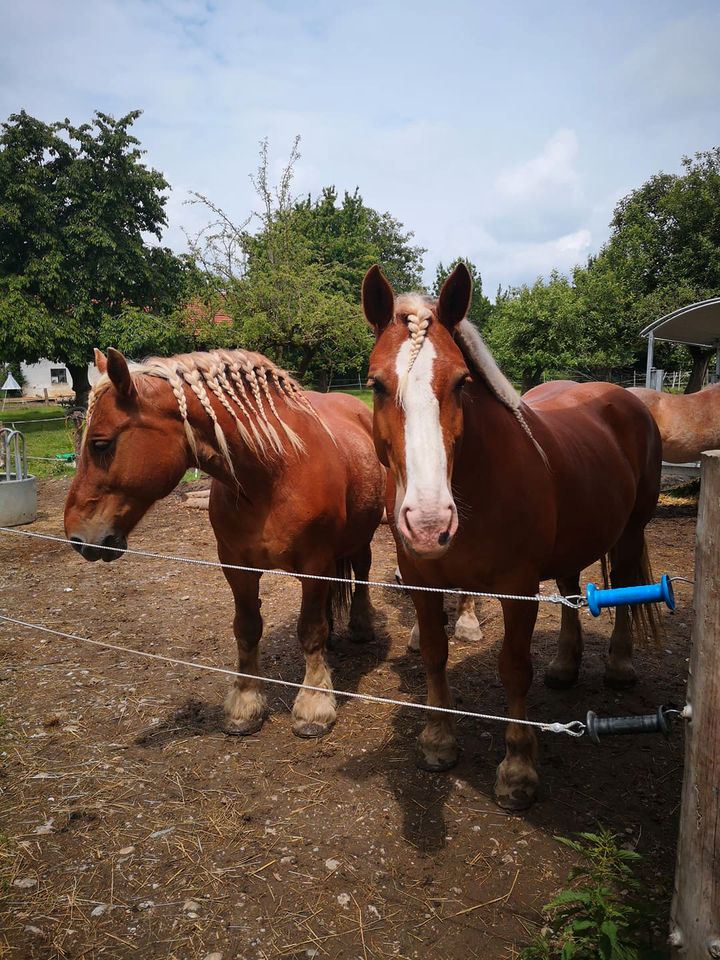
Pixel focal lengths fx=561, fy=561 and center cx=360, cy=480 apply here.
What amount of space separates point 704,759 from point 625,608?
2432mm

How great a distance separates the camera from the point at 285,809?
2762mm

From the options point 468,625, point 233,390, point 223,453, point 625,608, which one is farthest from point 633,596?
point 468,625

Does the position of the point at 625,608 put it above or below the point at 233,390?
below

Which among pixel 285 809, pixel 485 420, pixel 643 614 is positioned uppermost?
pixel 485 420

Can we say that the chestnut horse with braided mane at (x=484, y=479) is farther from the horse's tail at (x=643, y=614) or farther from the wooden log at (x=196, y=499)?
the wooden log at (x=196, y=499)

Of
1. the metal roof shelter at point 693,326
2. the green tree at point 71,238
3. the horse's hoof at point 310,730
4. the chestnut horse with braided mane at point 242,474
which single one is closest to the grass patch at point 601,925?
the horse's hoof at point 310,730

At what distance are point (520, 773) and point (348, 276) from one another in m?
36.4

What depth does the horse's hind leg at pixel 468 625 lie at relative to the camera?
15.2 ft

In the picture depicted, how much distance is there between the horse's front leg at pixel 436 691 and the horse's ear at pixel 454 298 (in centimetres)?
137

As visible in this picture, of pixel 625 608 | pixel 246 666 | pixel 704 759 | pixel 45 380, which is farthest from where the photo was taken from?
pixel 45 380

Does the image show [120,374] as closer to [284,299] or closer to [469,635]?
[469,635]

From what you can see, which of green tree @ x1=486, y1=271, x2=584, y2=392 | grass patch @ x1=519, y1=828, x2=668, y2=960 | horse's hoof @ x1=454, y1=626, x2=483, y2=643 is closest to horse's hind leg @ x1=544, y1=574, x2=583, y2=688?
horse's hoof @ x1=454, y1=626, x2=483, y2=643

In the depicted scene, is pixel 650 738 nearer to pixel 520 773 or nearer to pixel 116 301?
pixel 520 773

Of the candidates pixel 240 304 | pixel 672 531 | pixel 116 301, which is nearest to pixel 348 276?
pixel 116 301
